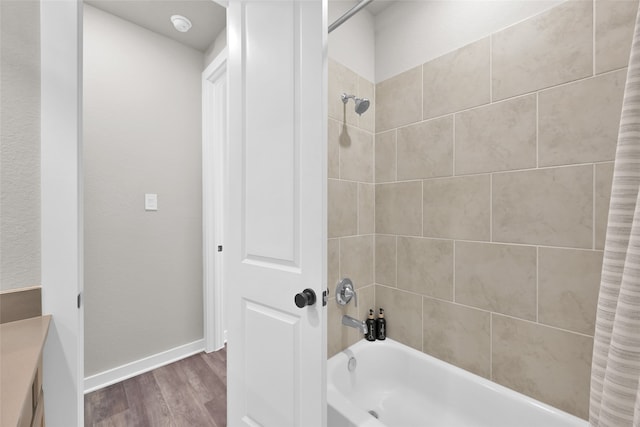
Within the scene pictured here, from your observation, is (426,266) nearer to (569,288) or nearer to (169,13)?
(569,288)

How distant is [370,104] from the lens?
165cm

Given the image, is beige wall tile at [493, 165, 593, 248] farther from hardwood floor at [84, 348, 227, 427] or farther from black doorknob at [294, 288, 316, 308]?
hardwood floor at [84, 348, 227, 427]

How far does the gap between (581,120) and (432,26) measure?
87 centimetres

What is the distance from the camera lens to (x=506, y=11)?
1188mm

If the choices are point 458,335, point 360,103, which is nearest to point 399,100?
point 360,103

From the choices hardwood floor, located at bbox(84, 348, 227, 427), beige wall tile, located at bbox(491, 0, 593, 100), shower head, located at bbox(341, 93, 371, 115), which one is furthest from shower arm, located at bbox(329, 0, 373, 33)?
hardwood floor, located at bbox(84, 348, 227, 427)

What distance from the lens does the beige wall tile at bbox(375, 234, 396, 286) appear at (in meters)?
1.60

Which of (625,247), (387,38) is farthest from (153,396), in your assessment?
(387,38)

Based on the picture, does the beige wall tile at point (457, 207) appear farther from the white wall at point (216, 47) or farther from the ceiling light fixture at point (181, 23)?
the ceiling light fixture at point (181, 23)

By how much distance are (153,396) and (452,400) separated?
1805 mm

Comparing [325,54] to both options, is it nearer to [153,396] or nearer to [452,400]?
[452,400]

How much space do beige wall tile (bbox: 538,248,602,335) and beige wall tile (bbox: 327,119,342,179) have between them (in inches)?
38.7

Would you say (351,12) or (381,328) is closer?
(351,12)

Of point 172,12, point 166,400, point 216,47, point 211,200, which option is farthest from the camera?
point 211,200
